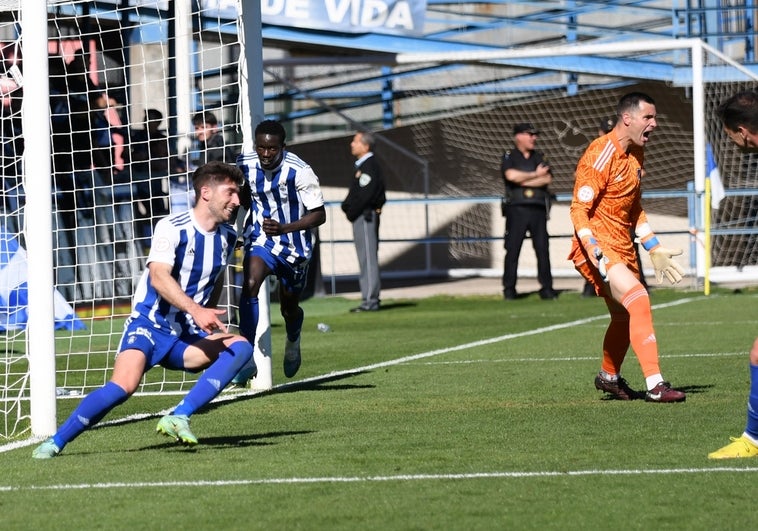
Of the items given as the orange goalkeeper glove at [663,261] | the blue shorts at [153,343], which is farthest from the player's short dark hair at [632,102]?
the blue shorts at [153,343]

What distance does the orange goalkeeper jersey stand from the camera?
820 cm

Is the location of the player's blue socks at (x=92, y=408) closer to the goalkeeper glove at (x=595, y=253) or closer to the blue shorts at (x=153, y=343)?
the blue shorts at (x=153, y=343)

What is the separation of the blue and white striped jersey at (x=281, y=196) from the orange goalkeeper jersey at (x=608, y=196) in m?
1.83

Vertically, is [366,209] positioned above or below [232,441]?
above

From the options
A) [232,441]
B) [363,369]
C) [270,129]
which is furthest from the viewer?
[363,369]

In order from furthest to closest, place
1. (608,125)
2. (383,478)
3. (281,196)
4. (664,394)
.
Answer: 1. (608,125)
2. (281,196)
3. (664,394)
4. (383,478)

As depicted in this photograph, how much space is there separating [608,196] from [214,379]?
2946 millimetres

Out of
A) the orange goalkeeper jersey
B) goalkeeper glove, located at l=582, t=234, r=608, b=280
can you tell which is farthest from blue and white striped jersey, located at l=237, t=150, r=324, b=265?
goalkeeper glove, located at l=582, t=234, r=608, b=280

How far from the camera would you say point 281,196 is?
9.16 meters

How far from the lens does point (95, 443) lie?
7004 mm

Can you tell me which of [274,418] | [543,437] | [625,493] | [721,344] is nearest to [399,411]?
[274,418]

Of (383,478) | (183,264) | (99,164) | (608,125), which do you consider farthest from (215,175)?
(608,125)

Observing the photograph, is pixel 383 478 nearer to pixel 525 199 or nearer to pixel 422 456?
pixel 422 456

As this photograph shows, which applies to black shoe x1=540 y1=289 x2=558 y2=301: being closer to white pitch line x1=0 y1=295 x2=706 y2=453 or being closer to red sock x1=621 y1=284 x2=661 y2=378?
white pitch line x1=0 y1=295 x2=706 y2=453
